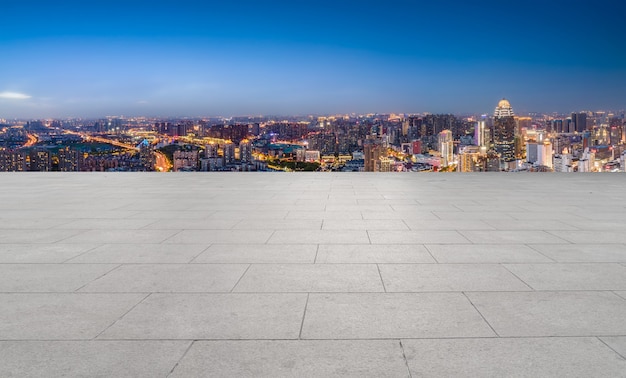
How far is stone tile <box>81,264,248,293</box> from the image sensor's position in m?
5.44

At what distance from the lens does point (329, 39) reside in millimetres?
55500

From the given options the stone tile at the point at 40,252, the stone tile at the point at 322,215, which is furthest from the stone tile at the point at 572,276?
the stone tile at the point at 40,252

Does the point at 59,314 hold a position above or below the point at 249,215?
→ below

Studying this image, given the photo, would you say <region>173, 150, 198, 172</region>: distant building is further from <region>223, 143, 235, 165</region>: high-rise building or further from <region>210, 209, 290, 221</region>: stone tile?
<region>210, 209, 290, 221</region>: stone tile

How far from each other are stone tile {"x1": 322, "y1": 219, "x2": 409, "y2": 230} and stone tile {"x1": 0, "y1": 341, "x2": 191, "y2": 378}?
5.43 m

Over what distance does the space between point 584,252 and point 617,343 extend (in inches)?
137

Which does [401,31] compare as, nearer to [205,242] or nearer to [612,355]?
[205,242]

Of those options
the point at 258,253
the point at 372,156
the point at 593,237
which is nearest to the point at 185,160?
the point at 372,156

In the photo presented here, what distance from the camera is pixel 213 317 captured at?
452 centimetres

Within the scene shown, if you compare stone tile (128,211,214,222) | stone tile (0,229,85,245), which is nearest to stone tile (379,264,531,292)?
stone tile (0,229,85,245)

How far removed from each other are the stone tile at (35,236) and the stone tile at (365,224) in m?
3.90

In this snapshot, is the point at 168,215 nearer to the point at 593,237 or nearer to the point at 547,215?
the point at 547,215

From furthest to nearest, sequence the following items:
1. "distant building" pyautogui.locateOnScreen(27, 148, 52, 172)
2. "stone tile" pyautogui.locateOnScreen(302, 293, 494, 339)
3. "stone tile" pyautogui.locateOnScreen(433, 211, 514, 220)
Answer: "distant building" pyautogui.locateOnScreen(27, 148, 52, 172), "stone tile" pyautogui.locateOnScreen(433, 211, 514, 220), "stone tile" pyautogui.locateOnScreen(302, 293, 494, 339)

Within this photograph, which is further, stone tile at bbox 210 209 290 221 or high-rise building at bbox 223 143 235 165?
high-rise building at bbox 223 143 235 165
